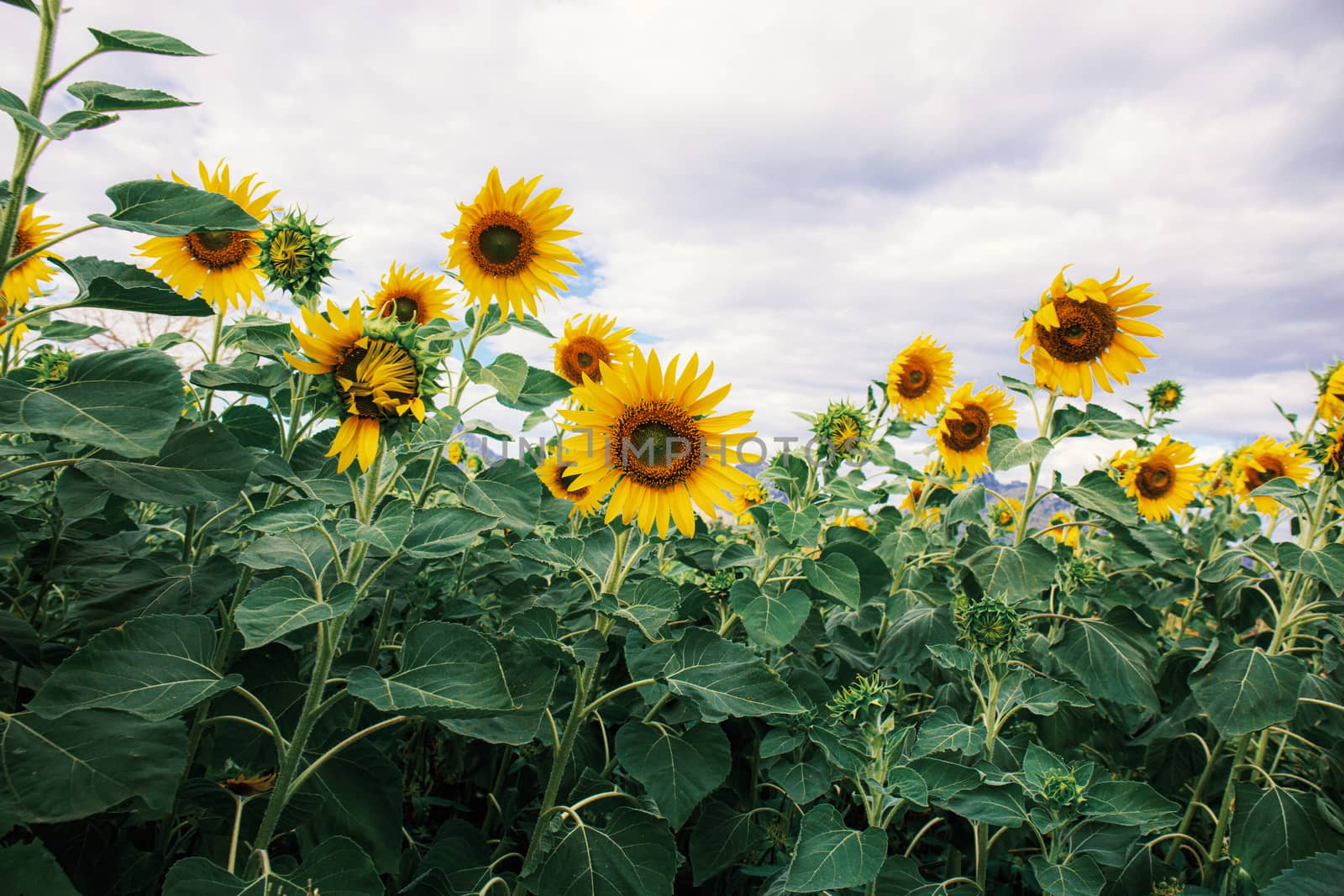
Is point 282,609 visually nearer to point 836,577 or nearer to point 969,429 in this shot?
point 836,577

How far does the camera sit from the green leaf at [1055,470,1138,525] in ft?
8.31

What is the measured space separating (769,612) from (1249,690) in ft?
5.49

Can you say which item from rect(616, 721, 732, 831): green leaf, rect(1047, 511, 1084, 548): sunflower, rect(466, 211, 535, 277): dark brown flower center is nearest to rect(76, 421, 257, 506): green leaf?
rect(616, 721, 732, 831): green leaf

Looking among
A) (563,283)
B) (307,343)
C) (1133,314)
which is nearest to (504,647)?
(307,343)

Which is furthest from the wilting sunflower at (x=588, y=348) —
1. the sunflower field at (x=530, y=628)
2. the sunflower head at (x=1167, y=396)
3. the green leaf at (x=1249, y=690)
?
the sunflower head at (x=1167, y=396)

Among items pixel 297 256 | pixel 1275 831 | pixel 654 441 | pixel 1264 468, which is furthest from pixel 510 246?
pixel 1264 468

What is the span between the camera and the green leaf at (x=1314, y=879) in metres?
1.76

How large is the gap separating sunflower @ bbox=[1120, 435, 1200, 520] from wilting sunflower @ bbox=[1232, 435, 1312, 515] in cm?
64

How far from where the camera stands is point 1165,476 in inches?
169

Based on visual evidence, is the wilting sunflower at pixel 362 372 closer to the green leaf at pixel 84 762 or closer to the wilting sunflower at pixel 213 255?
the green leaf at pixel 84 762

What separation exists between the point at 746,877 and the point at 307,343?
2262 mm

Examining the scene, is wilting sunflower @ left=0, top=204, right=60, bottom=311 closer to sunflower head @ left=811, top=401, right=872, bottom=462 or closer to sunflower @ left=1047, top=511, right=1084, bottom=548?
sunflower head @ left=811, top=401, right=872, bottom=462

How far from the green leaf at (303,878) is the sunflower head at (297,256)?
1.45 m

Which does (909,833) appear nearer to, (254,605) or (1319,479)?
(1319,479)
